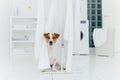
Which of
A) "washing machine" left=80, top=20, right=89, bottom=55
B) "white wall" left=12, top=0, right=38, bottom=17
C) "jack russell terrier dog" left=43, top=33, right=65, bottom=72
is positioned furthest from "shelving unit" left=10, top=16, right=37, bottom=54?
"jack russell terrier dog" left=43, top=33, right=65, bottom=72

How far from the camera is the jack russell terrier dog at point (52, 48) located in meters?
2.92

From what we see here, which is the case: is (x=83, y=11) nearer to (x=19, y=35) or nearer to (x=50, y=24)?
(x=19, y=35)

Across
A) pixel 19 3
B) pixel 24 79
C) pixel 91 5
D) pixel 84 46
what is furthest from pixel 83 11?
pixel 24 79

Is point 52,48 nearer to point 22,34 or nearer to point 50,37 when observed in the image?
point 50,37

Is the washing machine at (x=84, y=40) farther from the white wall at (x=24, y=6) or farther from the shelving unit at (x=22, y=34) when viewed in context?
the white wall at (x=24, y=6)

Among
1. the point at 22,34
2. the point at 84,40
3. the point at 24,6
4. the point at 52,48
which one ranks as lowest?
the point at 52,48

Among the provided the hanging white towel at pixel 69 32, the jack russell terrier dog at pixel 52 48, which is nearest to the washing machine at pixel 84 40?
the jack russell terrier dog at pixel 52 48

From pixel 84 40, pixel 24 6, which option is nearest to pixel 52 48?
pixel 84 40

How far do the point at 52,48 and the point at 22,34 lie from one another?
9.46ft

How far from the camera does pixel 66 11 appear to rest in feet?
9.74

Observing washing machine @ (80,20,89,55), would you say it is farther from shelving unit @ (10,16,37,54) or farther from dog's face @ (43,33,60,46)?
dog's face @ (43,33,60,46)

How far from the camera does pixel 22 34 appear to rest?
571 centimetres

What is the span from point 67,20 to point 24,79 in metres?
0.97

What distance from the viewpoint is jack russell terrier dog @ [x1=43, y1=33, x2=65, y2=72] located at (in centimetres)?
292
